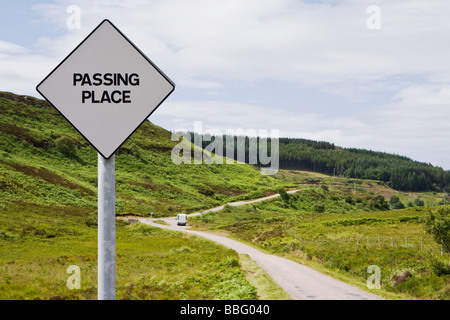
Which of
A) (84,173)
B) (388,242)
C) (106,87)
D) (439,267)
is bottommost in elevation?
(388,242)

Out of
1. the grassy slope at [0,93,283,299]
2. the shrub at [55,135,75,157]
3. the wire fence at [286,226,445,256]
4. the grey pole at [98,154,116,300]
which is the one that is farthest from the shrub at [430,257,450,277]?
the shrub at [55,135,75,157]

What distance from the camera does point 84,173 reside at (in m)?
102

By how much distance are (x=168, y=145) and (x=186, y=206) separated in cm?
7077

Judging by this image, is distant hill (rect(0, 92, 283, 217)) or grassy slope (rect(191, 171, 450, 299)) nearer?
grassy slope (rect(191, 171, 450, 299))

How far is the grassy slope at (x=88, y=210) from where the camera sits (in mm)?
19359

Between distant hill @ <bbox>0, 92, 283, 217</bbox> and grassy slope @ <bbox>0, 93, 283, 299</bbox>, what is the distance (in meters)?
0.38

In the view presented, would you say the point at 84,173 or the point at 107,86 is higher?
the point at 84,173

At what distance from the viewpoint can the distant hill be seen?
71.6 meters

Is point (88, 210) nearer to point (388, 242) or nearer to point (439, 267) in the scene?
point (388, 242)

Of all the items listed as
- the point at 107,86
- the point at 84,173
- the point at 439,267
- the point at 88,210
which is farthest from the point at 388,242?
the point at 84,173

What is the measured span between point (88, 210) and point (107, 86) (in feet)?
225

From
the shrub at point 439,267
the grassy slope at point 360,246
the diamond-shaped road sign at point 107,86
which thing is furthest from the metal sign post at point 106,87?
the shrub at point 439,267

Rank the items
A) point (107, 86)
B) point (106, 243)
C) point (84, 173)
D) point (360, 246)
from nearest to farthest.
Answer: point (106, 243) < point (107, 86) < point (360, 246) < point (84, 173)

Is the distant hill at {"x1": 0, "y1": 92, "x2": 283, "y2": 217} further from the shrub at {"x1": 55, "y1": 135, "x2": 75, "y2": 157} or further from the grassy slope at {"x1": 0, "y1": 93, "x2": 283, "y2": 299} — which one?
the grassy slope at {"x1": 0, "y1": 93, "x2": 283, "y2": 299}
